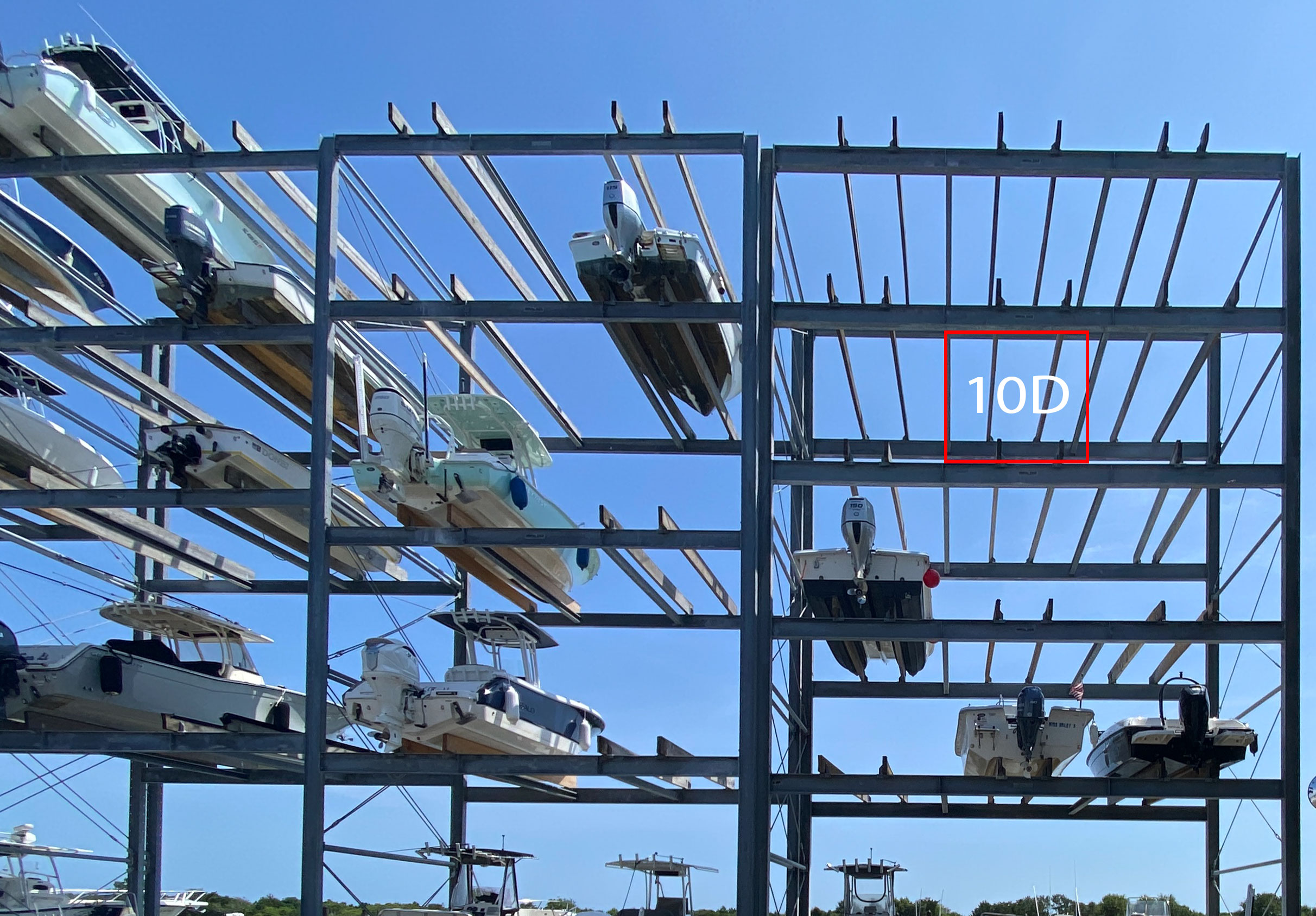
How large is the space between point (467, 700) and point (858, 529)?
5652 mm

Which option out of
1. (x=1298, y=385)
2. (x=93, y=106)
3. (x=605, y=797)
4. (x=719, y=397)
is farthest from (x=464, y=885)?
(x=1298, y=385)

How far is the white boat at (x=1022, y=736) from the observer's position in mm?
19750

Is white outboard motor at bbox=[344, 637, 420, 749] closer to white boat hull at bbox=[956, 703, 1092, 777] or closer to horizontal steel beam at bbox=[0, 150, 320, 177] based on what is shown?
horizontal steel beam at bbox=[0, 150, 320, 177]

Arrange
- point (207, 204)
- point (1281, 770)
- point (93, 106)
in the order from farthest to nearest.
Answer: point (207, 204) → point (93, 106) → point (1281, 770)

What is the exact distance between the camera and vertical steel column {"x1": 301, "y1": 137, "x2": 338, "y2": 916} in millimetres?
17484

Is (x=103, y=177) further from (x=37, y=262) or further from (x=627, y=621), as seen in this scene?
(x=627, y=621)

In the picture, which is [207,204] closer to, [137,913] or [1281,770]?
[137,913]

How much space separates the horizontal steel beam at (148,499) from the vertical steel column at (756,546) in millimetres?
5681

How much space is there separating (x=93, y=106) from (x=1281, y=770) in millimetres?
17846

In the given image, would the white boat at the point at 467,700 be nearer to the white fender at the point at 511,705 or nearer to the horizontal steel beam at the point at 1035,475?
the white fender at the point at 511,705

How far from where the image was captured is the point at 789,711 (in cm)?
2278

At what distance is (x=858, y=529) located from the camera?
63.9ft

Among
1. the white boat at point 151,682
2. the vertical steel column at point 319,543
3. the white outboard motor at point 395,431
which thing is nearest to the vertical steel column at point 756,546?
the white outboard motor at point 395,431

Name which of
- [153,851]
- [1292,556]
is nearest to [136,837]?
[153,851]
